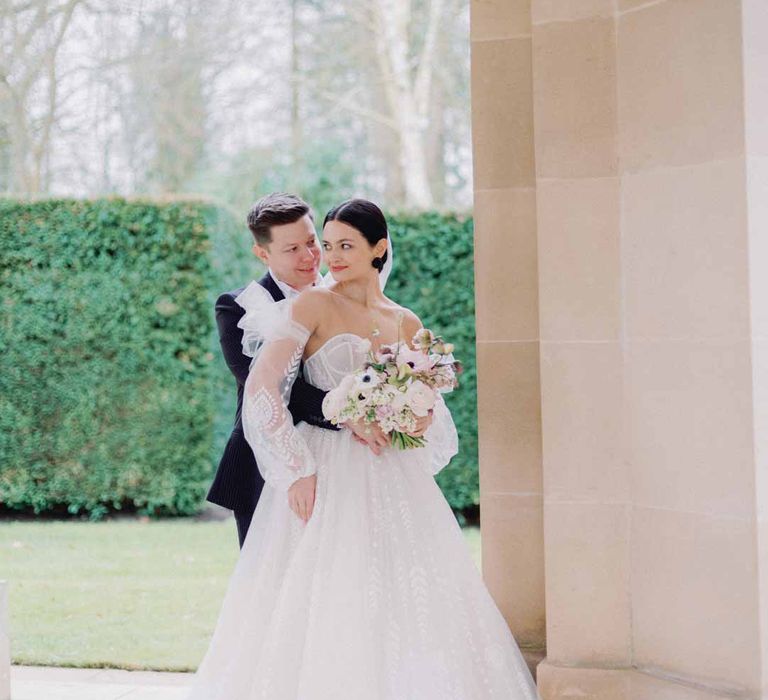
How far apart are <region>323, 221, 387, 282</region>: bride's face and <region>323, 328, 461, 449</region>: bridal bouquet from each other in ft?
0.86

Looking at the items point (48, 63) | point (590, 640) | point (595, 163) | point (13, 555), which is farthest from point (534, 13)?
point (48, 63)

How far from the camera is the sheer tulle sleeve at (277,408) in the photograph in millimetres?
2914


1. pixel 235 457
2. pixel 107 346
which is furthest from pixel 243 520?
pixel 107 346

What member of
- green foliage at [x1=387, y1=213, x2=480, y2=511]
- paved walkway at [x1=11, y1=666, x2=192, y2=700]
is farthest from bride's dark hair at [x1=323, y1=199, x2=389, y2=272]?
green foliage at [x1=387, y1=213, x2=480, y2=511]

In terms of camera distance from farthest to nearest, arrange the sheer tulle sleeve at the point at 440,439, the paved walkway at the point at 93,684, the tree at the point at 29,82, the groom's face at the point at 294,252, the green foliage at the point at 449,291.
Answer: the tree at the point at 29,82, the green foliage at the point at 449,291, the paved walkway at the point at 93,684, the groom's face at the point at 294,252, the sheer tulle sleeve at the point at 440,439

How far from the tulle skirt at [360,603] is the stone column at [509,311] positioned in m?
0.27

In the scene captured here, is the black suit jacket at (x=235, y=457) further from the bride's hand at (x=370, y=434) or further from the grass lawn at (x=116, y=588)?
the grass lawn at (x=116, y=588)

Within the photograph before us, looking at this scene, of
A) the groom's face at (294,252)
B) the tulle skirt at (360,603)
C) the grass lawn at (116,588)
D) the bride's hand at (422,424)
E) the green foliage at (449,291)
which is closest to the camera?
the tulle skirt at (360,603)

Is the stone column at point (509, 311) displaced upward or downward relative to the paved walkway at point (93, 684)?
upward

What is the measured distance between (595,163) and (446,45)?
10.4 meters

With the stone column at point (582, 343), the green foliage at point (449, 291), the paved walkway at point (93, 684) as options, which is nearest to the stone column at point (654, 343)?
the stone column at point (582, 343)

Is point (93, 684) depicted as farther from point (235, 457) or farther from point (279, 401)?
point (279, 401)

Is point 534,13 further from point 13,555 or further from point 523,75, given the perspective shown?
point 13,555

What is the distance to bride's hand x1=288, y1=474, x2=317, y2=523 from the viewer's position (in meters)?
2.98
